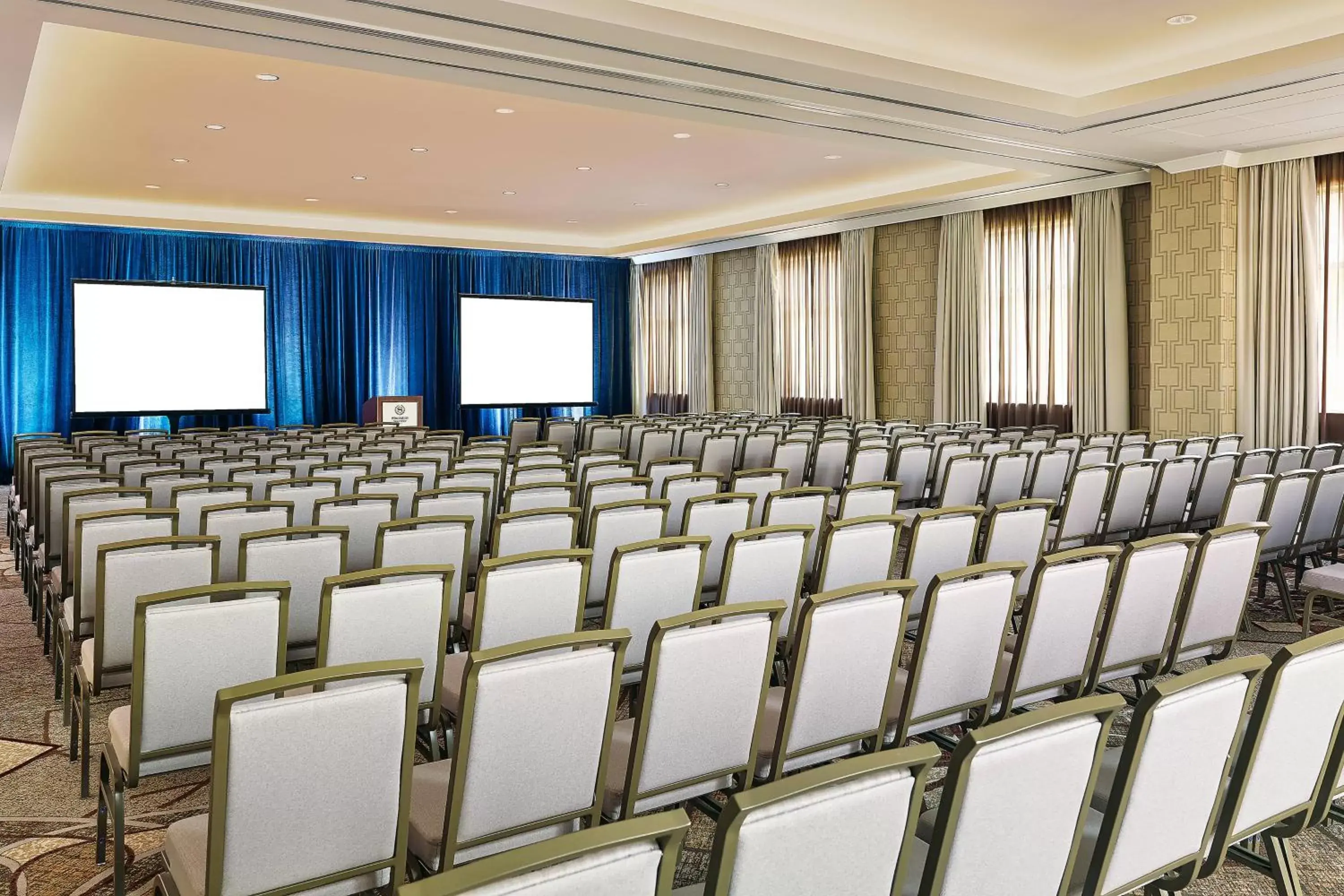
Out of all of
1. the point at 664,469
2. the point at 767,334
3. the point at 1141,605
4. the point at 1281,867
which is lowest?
the point at 1281,867

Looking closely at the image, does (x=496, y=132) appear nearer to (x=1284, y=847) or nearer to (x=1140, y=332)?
(x=1140, y=332)

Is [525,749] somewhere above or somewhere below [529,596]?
below

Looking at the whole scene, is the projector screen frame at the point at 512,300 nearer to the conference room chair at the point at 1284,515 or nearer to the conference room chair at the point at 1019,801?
the conference room chair at the point at 1284,515

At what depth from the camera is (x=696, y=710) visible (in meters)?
2.52

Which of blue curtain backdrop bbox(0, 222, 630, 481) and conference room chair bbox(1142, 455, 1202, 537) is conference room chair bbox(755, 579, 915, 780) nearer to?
conference room chair bbox(1142, 455, 1202, 537)

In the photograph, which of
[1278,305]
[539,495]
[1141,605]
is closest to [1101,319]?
[1278,305]

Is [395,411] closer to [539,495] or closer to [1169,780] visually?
[539,495]

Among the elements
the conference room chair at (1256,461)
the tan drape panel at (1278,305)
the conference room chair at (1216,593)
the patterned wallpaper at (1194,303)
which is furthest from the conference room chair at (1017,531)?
the tan drape panel at (1278,305)

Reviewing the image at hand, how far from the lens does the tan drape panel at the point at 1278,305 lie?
9875mm

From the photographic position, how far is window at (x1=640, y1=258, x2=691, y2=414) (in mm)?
18484

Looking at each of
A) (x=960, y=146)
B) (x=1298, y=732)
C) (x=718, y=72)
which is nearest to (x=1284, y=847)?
(x=1298, y=732)

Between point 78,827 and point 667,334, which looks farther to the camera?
point 667,334

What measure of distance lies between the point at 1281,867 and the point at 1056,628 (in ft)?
3.06

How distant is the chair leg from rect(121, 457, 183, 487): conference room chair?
19.5 feet
